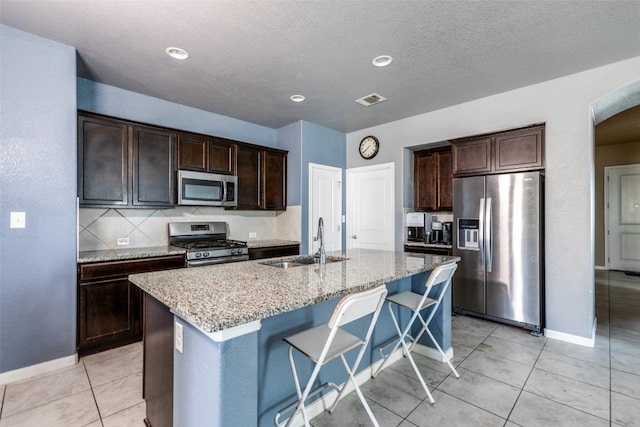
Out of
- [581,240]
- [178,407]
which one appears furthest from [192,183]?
[581,240]

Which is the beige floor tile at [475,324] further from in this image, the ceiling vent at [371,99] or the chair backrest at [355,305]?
the ceiling vent at [371,99]

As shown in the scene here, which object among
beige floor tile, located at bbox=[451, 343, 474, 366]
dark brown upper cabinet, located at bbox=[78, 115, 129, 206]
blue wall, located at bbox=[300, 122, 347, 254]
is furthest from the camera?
blue wall, located at bbox=[300, 122, 347, 254]

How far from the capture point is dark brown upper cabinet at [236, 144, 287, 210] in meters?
4.18

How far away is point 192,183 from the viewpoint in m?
3.65

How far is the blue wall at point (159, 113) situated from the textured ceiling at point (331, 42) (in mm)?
147

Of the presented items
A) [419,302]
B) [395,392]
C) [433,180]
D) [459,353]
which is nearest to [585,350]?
[459,353]

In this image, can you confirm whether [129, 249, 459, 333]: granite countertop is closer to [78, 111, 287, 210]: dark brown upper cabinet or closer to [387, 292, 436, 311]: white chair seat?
[387, 292, 436, 311]: white chair seat

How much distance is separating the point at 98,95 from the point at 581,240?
211 inches

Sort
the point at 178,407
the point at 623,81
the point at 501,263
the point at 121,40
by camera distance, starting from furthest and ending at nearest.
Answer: the point at 501,263 → the point at 623,81 → the point at 121,40 → the point at 178,407

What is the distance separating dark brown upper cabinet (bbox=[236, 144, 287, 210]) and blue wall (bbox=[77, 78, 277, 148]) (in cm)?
45

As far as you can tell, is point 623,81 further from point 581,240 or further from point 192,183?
point 192,183

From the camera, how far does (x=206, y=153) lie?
3807mm

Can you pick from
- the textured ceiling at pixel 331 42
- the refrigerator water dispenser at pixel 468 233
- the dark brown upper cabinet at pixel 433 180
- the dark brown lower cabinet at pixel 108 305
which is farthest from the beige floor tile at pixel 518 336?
the dark brown lower cabinet at pixel 108 305

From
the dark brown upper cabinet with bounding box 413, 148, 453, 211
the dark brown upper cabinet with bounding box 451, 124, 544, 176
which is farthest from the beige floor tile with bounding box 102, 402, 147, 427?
the dark brown upper cabinet with bounding box 413, 148, 453, 211
